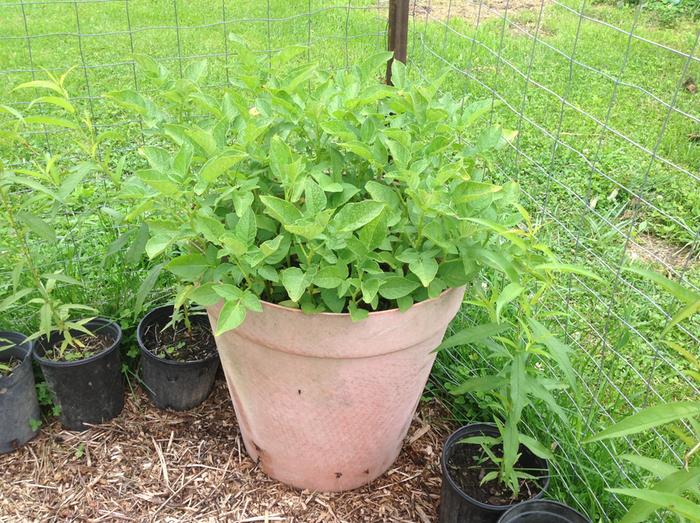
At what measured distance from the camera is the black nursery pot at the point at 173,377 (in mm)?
2523

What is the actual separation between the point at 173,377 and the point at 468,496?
43.6 inches

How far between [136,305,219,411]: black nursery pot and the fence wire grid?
308mm

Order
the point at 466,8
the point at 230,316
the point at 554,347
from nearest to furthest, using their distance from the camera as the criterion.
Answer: the point at 230,316
the point at 554,347
the point at 466,8

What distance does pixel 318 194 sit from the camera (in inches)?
69.0

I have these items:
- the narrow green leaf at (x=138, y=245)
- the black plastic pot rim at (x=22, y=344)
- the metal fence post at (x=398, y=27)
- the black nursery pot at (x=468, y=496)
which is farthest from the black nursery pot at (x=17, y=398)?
the metal fence post at (x=398, y=27)

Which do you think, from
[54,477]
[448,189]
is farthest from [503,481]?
[54,477]

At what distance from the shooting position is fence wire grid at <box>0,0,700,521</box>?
2236 mm

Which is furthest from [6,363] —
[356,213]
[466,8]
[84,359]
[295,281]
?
[466,8]

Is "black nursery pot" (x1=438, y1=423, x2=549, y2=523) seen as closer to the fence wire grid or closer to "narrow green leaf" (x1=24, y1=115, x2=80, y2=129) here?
the fence wire grid

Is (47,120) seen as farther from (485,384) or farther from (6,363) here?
(485,384)

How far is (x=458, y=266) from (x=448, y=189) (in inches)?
8.0

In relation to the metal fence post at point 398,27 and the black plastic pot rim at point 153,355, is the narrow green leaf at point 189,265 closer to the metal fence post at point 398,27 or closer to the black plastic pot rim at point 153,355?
the black plastic pot rim at point 153,355

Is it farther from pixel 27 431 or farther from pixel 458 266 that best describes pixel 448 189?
pixel 27 431

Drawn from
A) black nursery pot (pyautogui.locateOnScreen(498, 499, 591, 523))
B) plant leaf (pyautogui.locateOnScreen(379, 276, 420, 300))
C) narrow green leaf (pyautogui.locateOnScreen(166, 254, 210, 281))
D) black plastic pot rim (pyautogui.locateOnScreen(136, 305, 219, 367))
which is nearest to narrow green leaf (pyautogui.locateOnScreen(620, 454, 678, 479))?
black nursery pot (pyautogui.locateOnScreen(498, 499, 591, 523))
